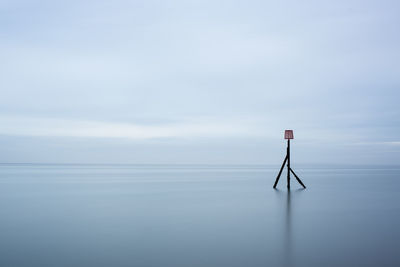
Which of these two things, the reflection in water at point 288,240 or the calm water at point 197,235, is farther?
the reflection in water at point 288,240

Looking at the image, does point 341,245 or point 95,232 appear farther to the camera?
point 95,232

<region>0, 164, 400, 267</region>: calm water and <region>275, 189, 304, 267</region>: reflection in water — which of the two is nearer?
<region>0, 164, 400, 267</region>: calm water

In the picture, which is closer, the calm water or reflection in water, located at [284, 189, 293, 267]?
the calm water

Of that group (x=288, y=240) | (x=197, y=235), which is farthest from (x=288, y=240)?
(x=197, y=235)

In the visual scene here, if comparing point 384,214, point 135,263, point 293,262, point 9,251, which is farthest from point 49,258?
point 384,214

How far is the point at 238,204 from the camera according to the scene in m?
20.5

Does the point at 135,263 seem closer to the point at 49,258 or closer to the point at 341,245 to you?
the point at 49,258

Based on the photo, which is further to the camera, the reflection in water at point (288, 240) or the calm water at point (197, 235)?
the reflection in water at point (288, 240)

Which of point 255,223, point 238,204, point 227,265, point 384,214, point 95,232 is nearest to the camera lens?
point 227,265

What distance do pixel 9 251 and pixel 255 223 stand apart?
29.9 ft

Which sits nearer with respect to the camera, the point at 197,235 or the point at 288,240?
the point at 288,240

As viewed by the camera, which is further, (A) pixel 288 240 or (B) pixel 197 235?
(B) pixel 197 235

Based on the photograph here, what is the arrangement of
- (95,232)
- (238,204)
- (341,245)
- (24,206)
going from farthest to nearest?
(238,204), (24,206), (95,232), (341,245)

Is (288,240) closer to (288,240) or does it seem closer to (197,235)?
(288,240)
